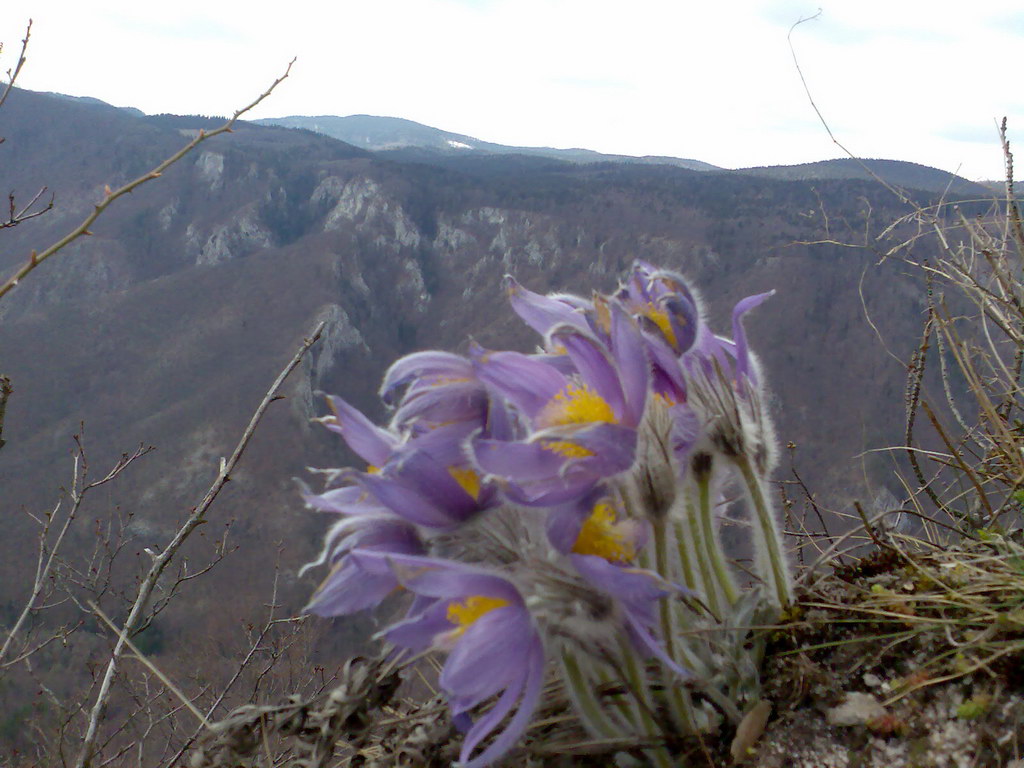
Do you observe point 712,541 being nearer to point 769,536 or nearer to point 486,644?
point 769,536

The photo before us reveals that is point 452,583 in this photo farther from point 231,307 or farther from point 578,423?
point 231,307

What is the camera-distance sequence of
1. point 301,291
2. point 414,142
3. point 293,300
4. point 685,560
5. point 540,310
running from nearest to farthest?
point 685,560
point 540,310
point 293,300
point 301,291
point 414,142

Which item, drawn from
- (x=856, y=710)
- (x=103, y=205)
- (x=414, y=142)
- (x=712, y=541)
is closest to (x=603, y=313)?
(x=712, y=541)

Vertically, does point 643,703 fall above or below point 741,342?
below

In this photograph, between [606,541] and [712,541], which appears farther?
[712,541]

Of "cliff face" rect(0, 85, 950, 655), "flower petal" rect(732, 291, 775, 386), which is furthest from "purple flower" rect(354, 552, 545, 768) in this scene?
"cliff face" rect(0, 85, 950, 655)

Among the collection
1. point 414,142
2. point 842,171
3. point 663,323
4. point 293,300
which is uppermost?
point 414,142

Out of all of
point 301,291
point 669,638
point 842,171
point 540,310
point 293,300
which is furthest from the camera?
point 842,171
